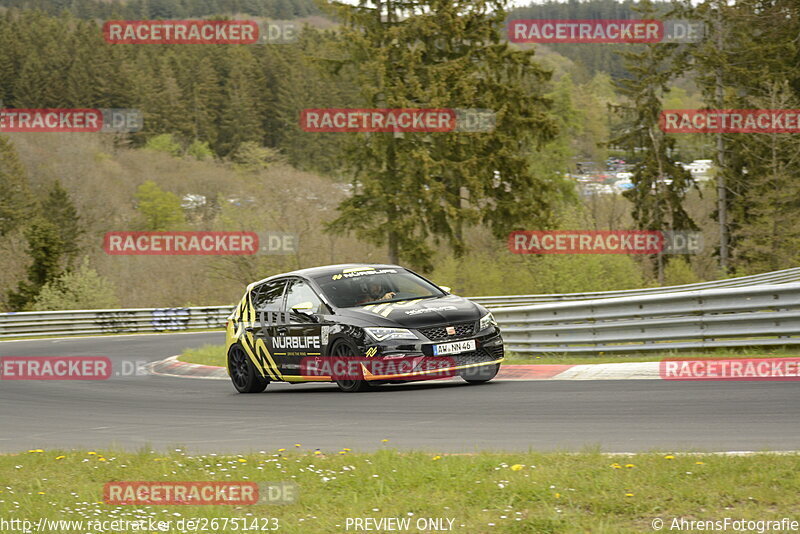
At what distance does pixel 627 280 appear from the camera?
49781 mm

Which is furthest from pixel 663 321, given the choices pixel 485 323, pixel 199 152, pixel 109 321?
pixel 199 152

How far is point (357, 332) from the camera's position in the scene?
12.3 meters

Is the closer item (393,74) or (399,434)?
(399,434)

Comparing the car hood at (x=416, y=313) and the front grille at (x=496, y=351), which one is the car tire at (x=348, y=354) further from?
the front grille at (x=496, y=351)

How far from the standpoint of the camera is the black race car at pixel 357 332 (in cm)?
1205

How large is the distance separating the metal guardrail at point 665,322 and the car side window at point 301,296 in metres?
4.08

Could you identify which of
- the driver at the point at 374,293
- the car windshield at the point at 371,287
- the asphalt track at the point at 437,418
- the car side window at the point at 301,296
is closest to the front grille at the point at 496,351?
the asphalt track at the point at 437,418

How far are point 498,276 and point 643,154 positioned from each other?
572 inches

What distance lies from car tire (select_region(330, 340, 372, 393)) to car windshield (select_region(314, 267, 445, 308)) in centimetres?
54

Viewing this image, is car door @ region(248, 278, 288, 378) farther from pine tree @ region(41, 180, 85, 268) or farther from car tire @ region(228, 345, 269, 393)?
pine tree @ region(41, 180, 85, 268)

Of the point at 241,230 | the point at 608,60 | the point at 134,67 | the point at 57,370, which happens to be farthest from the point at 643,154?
the point at 608,60

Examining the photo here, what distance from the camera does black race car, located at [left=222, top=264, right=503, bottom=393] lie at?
12055 mm

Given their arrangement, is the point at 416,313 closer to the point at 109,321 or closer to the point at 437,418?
the point at 437,418

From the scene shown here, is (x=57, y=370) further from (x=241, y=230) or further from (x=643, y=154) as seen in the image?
(x=643, y=154)
